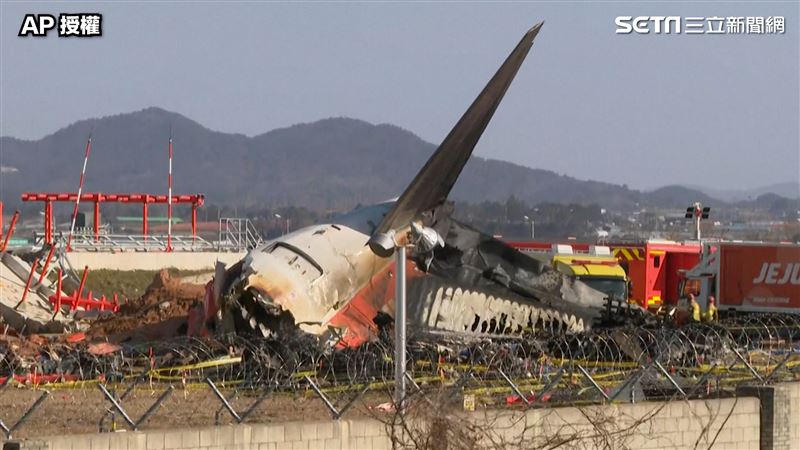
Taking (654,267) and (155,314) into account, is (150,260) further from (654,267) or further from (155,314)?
(155,314)

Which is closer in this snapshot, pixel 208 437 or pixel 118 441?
pixel 118 441

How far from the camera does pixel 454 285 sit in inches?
1141

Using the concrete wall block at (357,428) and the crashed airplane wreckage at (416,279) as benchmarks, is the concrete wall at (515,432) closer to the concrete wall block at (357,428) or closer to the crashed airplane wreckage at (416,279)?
the concrete wall block at (357,428)

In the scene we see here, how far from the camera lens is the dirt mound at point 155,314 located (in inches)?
1185

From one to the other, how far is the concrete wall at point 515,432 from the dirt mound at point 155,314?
13.4 m

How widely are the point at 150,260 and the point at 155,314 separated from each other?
3427cm

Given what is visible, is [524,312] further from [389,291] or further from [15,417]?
[15,417]

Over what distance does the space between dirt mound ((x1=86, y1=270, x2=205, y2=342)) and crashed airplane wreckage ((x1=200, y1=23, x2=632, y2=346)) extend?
2892 mm

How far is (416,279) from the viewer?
2862 centimetres

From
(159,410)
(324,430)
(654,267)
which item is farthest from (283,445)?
(654,267)

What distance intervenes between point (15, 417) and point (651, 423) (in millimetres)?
7178

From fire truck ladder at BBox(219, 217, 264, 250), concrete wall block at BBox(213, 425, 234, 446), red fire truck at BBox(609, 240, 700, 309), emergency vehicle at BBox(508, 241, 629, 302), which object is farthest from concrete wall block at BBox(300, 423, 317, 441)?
fire truck ladder at BBox(219, 217, 264, 250)

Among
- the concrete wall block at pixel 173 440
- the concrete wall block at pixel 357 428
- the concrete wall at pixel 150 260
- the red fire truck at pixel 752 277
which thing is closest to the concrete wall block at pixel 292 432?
the concrete wall block at pixel 357 428

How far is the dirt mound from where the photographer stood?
30109 millimetres
